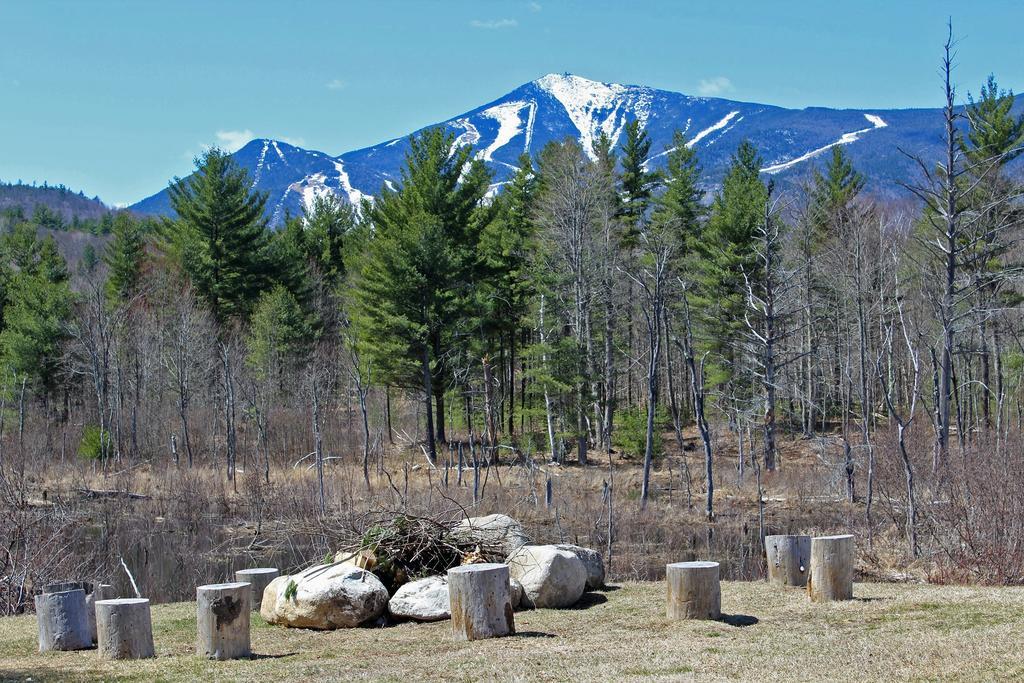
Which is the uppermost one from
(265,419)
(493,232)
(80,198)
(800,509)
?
(80,198)

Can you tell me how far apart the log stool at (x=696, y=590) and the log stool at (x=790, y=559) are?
7.20 ft

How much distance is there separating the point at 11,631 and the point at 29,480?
1681cm

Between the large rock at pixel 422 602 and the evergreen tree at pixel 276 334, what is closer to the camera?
the large rock at pixel 422 602

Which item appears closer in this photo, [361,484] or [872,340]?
[361,484]

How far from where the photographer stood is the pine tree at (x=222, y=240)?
4584 cm

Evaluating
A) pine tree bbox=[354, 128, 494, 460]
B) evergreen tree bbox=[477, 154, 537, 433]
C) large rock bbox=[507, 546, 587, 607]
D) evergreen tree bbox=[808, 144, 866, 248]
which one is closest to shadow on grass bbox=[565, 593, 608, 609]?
large rock bbox=[507, 546, 587, 607]

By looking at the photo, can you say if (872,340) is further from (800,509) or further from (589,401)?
(800,509)

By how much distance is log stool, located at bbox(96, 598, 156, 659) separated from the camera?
9.74m

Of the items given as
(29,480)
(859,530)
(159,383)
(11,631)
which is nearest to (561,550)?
(11,631)

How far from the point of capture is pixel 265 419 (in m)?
38.6

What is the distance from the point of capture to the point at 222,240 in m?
46.2

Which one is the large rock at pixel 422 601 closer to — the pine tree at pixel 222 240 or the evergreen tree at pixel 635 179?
the evergreen tree at pixel 635 179

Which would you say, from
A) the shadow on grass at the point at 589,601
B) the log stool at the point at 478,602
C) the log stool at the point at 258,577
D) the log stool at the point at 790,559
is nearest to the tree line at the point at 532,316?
the log stool at the point at 790,559

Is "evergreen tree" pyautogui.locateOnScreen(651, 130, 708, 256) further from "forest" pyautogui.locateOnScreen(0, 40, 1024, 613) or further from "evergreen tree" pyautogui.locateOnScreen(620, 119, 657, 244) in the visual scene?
→ "evergreen tree" pyautogui.locateOnScreen(620, 119, 657, 244)
